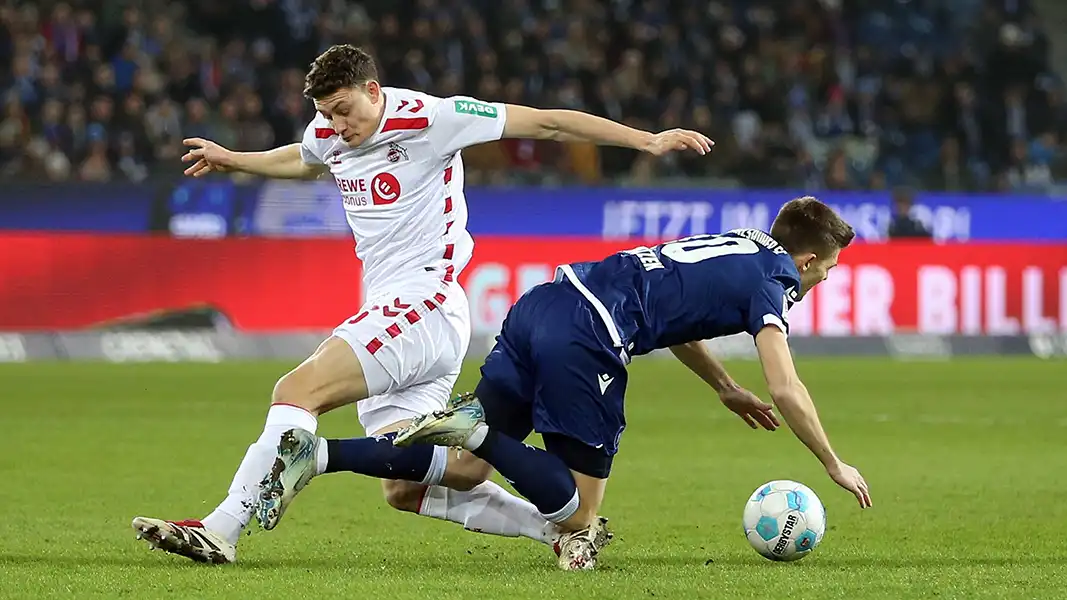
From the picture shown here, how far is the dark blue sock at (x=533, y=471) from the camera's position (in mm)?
5852

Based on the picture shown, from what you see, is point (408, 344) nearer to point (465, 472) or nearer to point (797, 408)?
point (465, 472)

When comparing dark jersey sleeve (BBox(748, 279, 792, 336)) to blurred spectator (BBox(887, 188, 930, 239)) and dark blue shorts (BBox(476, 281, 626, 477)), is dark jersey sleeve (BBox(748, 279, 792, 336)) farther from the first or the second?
blurred spectator (BBox(887, 188, 930, 239))

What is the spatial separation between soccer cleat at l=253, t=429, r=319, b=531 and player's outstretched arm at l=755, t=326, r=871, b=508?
1.51m

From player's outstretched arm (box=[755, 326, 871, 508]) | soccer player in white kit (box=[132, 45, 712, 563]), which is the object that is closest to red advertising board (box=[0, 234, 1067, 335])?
soccer player in white kit (box=[132, 45, 712, 563])

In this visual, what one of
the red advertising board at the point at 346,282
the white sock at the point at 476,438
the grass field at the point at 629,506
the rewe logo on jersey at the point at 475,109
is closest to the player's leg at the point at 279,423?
the grass field at the point at 629,506

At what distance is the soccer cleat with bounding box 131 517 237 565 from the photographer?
18.3ft

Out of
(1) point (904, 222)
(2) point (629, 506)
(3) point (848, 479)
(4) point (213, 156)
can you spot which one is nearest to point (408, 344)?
(4) point (213, 156)

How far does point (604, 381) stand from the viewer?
19.3ft

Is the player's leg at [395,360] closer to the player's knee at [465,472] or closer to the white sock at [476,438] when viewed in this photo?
the player's knee at [465,472]

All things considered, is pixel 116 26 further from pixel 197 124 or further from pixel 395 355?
pixel 395 355

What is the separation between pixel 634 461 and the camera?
10023mm

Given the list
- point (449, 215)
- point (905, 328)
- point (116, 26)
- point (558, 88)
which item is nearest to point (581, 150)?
point (558, 88)

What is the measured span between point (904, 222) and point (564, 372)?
1444 cm

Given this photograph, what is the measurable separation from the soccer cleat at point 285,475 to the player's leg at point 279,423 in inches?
2.5
